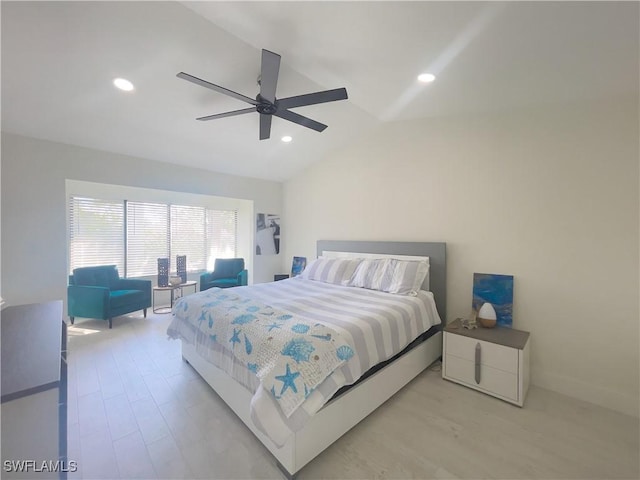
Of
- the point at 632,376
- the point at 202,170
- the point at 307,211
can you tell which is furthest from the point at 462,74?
the point at 202,170

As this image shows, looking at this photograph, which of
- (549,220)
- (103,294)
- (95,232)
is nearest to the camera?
(549,220)

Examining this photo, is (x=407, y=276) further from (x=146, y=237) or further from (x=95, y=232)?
(x=95, y=232)

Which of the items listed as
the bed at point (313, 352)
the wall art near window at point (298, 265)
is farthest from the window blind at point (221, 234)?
the bed at point (313, 352)

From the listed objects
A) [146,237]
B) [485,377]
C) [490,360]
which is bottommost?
[485,377]

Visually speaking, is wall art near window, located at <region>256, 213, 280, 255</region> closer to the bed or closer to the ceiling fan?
the bed

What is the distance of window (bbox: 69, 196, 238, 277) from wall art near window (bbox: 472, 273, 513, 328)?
15.8 ft

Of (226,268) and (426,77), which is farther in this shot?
(226,268)

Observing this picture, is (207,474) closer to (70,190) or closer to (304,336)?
(304,336)

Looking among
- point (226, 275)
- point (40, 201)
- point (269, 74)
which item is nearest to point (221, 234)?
point (226, 275)

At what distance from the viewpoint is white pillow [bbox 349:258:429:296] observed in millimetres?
2832

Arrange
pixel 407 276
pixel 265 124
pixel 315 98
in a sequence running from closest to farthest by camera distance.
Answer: pixel 315 98, pixel 265 124, pixel 407 276

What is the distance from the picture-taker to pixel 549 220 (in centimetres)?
238

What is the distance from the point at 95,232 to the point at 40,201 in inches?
57.9

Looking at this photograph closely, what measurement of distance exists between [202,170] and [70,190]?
1.98 metres
